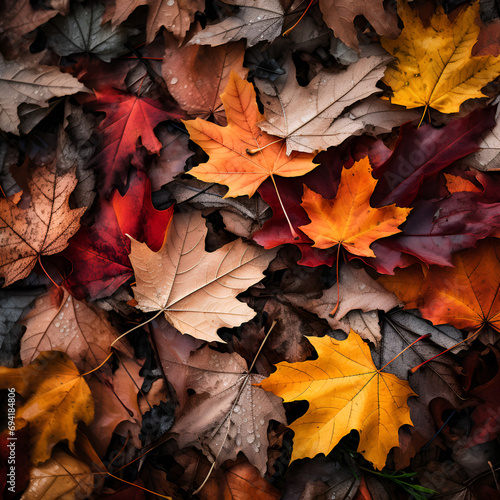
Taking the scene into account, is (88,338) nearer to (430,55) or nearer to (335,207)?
(335,207)

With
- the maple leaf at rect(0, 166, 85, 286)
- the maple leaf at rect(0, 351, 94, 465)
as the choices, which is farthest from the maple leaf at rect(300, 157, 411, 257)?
the maple leaf at rect(0, 351, 94, 465)

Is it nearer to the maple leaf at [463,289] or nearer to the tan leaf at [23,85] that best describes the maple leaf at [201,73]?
the tan leaf at [23,85]

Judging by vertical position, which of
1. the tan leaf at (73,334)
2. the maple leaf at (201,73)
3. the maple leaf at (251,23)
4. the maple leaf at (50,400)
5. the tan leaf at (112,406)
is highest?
the maple leaf at (251,23)

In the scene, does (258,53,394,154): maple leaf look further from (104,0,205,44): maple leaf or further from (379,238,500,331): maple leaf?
(379,238,500,331): maple leaf

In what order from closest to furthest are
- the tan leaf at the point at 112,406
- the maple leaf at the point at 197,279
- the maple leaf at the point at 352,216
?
the maple leaf at the point at 352,216, the maple leaf at the point at 197,279, the tan leaf at the point at 112,406

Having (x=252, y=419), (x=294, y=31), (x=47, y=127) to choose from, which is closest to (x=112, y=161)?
(x=47, y=127)

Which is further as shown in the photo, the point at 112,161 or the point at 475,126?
the point at 112,161

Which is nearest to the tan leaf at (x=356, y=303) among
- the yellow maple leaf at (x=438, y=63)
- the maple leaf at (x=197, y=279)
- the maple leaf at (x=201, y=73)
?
the maple leaf at (x=197, y=279)

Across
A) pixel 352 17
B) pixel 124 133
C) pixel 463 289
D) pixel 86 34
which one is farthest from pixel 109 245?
pixel 463 289

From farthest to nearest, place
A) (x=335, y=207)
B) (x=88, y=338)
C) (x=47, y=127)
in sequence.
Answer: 1. (x=47, y=127)
2. (x=88, y=338)
3. (x=335, y=207)
